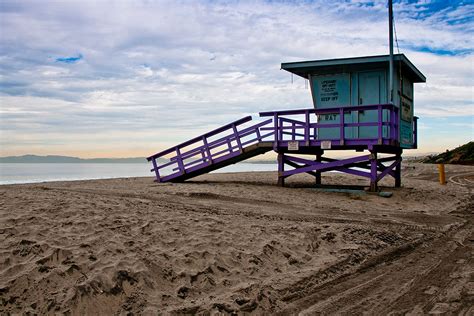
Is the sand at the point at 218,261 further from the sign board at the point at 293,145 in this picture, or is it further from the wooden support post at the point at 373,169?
the sign board at the point at 293,145

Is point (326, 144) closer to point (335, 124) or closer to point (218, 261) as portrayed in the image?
point (335, 124)

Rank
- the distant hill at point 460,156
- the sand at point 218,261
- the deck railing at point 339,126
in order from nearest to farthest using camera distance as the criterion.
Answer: the sand at point 218,261, the deck railing at point 339,126, the distant hill at point 460,156

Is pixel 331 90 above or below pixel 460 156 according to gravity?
above

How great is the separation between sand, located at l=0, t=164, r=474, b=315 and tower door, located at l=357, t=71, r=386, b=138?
6.21m

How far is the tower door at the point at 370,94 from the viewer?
15719 millimetres

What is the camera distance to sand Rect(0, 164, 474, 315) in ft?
16.7

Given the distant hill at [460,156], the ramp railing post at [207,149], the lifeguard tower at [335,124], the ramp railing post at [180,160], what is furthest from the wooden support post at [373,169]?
the distant hill at [460,156]

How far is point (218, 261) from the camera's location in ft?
20.8

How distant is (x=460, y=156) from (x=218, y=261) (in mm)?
42130

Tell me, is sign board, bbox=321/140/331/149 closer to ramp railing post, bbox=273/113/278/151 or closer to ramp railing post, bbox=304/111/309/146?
ramp railing post, bbox=304/111/309/146

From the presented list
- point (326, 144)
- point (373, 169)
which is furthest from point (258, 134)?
point (373, 169)

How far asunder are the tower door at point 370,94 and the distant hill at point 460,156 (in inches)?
1079

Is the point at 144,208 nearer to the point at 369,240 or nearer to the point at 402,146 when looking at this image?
the point at 369,240

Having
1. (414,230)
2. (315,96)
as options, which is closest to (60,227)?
(414,230)
